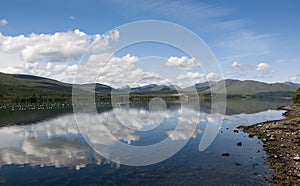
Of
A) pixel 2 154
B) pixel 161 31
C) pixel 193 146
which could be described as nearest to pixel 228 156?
pixel 193 146

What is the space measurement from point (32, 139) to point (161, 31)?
28.9m

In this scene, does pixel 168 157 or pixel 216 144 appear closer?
pixel 168 157

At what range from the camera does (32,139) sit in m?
38.8

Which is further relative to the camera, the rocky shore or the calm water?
A: the calm water

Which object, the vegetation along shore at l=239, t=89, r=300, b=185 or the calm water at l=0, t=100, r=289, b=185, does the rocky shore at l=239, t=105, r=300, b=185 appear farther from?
the calm water at l=0, t=100, r=289, b=185

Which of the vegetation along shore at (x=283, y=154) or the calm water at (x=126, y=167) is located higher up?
the vegetation along shore at (x=283, y=154)

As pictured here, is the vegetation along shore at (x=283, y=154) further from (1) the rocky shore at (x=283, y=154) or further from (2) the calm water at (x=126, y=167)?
(2) the calm water at (x=126, y=167)

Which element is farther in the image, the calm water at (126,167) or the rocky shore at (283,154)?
the calm water at (126,167)

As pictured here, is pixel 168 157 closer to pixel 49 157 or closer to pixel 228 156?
pixel 228 156

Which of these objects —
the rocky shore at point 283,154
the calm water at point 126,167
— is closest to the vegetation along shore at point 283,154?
the rocky shore at point 283,154

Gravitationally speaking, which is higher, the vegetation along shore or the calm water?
the vegetation along shore

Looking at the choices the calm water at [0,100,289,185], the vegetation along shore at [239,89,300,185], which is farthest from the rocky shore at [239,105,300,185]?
the calm water at [0,100,289,185]

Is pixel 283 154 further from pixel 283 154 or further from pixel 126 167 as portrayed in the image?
pixel 126 167

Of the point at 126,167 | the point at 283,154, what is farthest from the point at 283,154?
the point at 126,167
